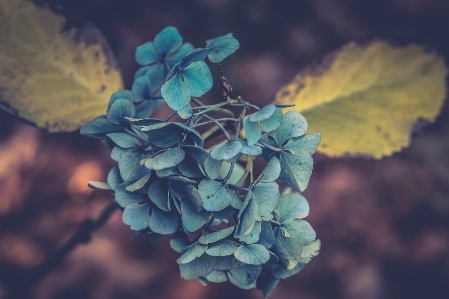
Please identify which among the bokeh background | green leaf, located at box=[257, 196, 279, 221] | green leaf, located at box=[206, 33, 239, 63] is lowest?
the bokeh background

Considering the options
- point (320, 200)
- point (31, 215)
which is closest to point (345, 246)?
point (320, 200)

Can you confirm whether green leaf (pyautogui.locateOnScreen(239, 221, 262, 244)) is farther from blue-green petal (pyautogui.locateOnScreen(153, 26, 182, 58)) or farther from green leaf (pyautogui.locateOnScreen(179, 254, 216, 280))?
blue-green petal (pyautogui.locateOnScreen(153, 26, 182, 58))

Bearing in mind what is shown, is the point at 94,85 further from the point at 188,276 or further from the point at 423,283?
the point at 423,283

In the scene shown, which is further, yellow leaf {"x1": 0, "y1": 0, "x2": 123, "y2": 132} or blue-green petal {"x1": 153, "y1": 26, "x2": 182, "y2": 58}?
yellow leaf {"x1": 0, "y1": 0, "x2": 123, "y2": 132}

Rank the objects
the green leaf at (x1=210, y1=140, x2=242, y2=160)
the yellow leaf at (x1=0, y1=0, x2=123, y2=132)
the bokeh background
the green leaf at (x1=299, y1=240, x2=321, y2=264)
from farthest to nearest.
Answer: the bokeh background < the yellow leaf at (x1=0, y1=0, x2=123, y2=132) < the green leaf at (x1=299, y1=240, x2=321, y2=264) < the green leaf at (x1=210, y1=140, x2=242, y2=160)

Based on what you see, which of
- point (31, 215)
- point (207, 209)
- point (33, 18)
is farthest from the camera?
point (31, 215)

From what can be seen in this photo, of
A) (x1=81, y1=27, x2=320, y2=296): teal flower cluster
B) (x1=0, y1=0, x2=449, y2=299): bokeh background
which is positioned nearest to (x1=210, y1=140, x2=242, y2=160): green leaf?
(x1=81, y1=27, x2=320, y2=296): teal flower cluster

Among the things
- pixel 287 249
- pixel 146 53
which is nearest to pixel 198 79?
pixel 146 53
